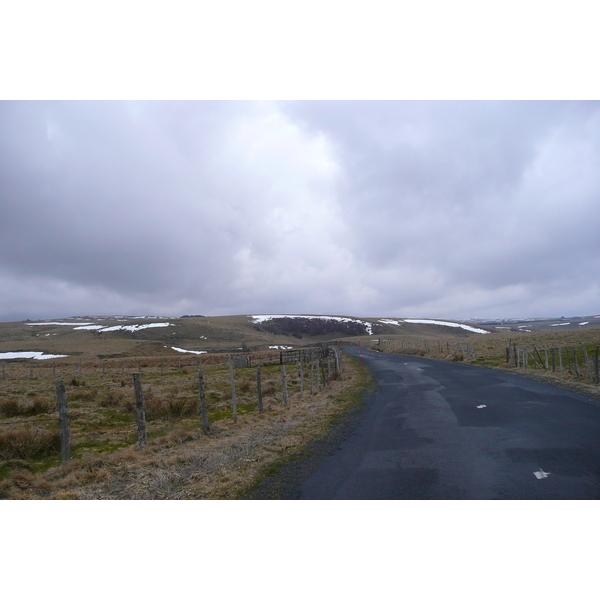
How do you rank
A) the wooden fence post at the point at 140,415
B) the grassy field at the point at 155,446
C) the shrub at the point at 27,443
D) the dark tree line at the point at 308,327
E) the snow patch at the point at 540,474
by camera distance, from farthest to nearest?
the dark tree line at the point at 308,327 < the wooden fence post at the point at 140,415 < the shrub at the point at 27,443 < the grassy field at the point at 155,446 < the snow patch at the point at 540,474

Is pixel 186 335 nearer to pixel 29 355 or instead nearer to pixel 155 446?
pixel 29 355

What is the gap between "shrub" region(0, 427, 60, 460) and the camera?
952 centimetres

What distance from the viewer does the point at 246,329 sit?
136 meters

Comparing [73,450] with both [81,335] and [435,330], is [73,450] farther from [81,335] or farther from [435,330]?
[435,330]

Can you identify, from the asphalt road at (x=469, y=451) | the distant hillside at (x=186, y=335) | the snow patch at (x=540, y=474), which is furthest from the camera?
the distant hillside at (x=186, y=335)

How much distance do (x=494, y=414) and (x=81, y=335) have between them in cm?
12235

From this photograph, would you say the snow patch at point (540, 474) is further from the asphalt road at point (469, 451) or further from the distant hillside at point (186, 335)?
the distant hillside at point (186, 335)

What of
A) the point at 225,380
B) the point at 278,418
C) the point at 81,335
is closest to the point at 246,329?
the point at 81,335

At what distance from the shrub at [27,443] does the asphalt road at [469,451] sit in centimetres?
780

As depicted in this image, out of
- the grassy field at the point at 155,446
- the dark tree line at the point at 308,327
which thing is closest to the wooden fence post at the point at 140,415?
the grassy field at the point at 155,446

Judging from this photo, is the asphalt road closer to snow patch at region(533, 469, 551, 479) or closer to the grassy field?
snow patch at region(533, 469, 551, 479)

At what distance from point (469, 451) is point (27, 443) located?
11.2 meters

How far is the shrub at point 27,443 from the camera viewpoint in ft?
31.2

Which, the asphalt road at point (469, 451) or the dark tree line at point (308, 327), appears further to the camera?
the dark tree line at point (308, 327)
